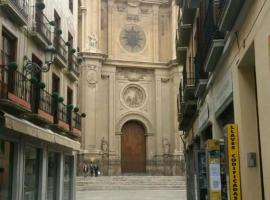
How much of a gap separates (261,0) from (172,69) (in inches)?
1478

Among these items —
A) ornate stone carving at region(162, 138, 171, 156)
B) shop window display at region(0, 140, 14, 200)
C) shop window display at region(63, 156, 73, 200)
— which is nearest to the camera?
shop window display at region(0, 140, 14, 200)

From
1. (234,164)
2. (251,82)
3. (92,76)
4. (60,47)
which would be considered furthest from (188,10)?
(92,76)

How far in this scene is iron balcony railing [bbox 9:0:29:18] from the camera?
12.6 meters

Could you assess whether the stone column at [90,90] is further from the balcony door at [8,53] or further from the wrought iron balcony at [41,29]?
the balcony door at [8,53]

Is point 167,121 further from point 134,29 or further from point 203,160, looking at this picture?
point 203,160

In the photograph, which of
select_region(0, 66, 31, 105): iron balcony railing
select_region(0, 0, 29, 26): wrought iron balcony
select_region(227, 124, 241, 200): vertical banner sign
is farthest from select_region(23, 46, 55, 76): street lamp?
select_region(227, 124, 241, 200): vertical banner sign

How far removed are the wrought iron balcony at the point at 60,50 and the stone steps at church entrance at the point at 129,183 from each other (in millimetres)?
16147

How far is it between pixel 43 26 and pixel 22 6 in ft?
6.94

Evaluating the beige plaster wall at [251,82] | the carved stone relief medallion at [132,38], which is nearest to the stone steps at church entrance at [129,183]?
the carved stone relief medallion at [132,38]

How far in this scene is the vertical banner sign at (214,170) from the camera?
318 inches

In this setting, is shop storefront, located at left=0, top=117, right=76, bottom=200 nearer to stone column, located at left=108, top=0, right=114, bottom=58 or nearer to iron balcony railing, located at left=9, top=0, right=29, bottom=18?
iron balcony railing, located at left=9, top=0, right=29, bottom=18

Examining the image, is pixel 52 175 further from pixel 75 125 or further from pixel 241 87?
pixel 241 87

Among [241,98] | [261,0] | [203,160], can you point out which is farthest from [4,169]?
[261,0]

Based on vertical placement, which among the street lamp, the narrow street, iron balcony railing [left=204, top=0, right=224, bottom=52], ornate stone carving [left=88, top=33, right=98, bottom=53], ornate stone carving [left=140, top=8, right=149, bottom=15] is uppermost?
ornate stone carving [left=140, top=8, right=149, bottom=15]
